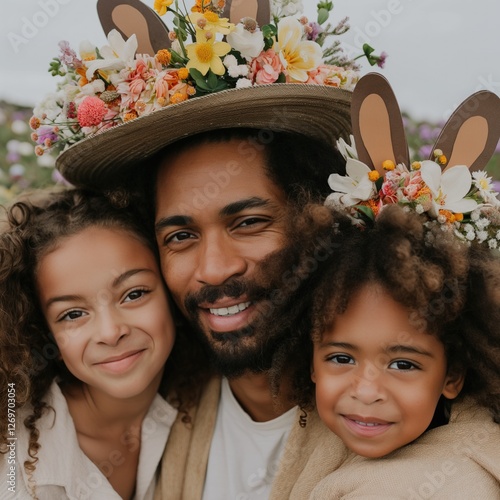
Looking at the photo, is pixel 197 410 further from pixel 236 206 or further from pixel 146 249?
pixel 236 206

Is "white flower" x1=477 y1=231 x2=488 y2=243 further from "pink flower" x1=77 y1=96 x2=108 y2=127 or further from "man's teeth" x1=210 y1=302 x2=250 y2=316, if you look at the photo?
"pink flower" x1=77 y1=96 x2=108 y2=127

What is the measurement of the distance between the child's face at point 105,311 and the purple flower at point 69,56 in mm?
669

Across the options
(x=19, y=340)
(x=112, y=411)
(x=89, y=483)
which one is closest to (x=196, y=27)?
(x=19, y=340)

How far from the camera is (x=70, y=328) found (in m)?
2.76

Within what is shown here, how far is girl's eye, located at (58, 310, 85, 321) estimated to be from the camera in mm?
2768

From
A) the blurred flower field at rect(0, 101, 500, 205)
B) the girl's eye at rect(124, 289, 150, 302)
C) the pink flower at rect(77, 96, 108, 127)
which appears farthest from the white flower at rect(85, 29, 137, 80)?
the blurred flower field at rect(0, 101, 500, 205)

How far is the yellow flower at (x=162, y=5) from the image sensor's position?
2492mm

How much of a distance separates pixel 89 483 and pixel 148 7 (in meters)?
1.90

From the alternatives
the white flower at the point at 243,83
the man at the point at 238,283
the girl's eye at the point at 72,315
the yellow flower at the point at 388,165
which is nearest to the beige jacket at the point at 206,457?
the man at the point at 238,283

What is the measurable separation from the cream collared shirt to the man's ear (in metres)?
1.30

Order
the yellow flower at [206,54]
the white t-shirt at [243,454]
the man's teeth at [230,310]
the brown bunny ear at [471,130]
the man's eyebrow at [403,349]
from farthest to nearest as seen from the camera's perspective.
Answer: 1. the white t-shirt at [243,454]
2. the man's teeth at [230,310]
3. the yellow flower at [206,54]
4. the brown bunny ear at [471,130]
5. the man's eyebrow at [403,349]

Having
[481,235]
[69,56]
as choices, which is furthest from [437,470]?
[69,56]

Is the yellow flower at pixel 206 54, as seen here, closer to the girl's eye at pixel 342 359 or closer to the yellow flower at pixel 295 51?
the yellow flower at pixel 295 51

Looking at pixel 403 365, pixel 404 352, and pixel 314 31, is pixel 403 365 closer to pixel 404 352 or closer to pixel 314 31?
pixel 404 352
